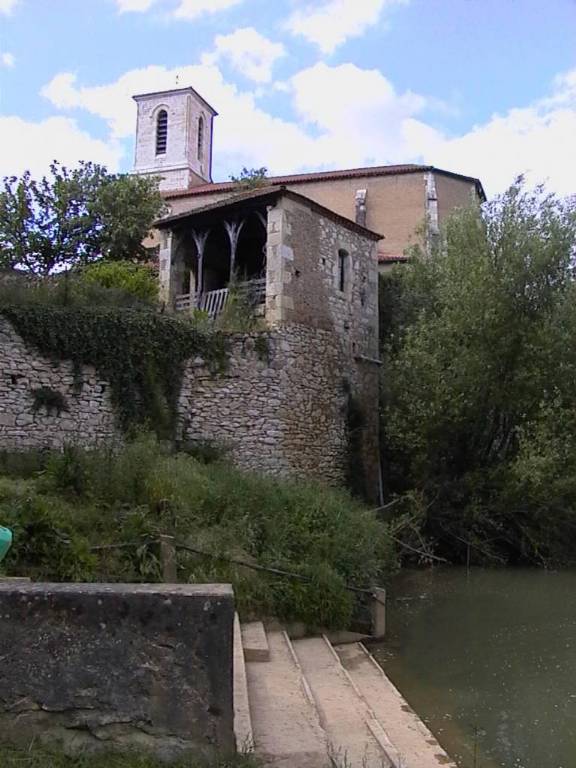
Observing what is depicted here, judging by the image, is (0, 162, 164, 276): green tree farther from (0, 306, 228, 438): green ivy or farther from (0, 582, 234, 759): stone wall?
(0, 582, 234, 759): stone wall

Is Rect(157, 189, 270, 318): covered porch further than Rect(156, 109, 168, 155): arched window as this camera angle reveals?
No

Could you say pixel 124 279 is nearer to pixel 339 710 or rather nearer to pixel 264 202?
pixel 264 202

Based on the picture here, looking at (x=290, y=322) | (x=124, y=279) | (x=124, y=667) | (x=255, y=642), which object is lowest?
(x=255, y=642)

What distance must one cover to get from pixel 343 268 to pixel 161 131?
2649 centimetres

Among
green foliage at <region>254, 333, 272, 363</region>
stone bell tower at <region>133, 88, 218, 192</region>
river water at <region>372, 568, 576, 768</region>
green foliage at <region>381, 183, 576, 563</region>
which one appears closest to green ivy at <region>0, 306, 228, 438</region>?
green foliage at <region>254, 333, 272, 363</region>

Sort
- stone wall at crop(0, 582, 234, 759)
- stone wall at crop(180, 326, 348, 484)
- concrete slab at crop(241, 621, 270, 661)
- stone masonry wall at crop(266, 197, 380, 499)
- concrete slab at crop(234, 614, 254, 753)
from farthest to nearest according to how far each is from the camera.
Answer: stone masonry wall at crop(266, 197, 380, 499), stone wall at crop(180, 326, 348, 484), concrete slab at crop(241, 621, 270, 661), concrete slab at crop(234, 614, 254, 753), stone wall at crop(0, 582, 234, 759)

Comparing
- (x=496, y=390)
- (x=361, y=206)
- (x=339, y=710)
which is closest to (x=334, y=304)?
(x=496, y=390)

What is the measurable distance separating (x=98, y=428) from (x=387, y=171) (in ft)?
61.3

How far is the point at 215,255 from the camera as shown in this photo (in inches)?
795

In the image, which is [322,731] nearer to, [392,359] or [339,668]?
[339,668]

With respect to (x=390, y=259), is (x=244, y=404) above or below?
below

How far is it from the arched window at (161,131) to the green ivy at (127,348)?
2785 centimetres

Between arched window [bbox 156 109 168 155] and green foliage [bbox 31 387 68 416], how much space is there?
2947cm

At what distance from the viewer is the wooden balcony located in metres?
16.6
